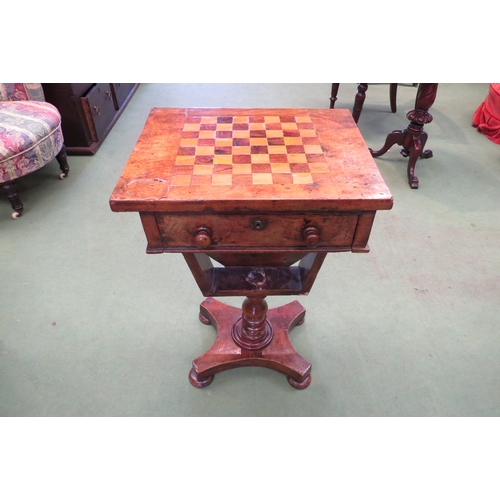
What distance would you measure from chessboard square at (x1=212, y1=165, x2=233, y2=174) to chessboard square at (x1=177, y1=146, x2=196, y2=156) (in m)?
0.10

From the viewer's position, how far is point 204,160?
0.99 metres

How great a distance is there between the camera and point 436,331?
165cm

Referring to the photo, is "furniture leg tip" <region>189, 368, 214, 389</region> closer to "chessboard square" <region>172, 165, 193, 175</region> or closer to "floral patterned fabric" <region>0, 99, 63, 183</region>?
"chessboard square" <region>172, 165, 193, 175</region>

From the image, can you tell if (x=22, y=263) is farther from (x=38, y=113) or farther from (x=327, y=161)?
(x=327, y=161)

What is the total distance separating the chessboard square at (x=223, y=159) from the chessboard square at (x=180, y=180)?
10 centimetres

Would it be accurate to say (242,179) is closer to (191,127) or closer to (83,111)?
(191,127)

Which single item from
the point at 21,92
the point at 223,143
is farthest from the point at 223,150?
the point at 21,92

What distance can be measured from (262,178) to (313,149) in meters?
0.23

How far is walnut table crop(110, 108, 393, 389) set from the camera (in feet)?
2.87

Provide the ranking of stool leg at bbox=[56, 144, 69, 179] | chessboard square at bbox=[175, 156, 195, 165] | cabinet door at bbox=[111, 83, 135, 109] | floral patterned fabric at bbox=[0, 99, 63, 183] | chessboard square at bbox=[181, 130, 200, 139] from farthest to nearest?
cabinet door at bbox=[111, 83, 135, 109]
stool leg at bbox=[56, 144, 69, 179]
floral patterned fabric at bbox=[0, 99, 63, 183]
chessboard square at bbox=[181, 130, 200, 139]
chessboard square at bbox=[175, 156, 195, 165]

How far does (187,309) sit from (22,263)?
3.16ft

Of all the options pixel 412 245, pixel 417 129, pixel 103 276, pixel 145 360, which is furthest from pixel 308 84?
pixel 145 360

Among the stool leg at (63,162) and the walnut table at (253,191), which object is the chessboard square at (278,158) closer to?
the walnut table at (253,191)

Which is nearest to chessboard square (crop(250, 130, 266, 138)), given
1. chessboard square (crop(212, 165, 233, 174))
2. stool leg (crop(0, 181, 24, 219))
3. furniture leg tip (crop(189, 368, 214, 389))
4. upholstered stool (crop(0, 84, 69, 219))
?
chessboard square (crop(212, 165, 233, 174))
